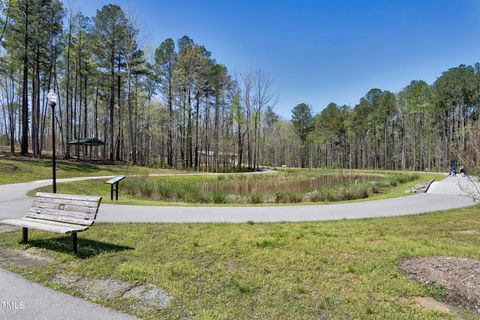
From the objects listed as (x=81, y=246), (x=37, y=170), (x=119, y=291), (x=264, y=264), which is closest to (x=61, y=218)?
(x=81, y=246)

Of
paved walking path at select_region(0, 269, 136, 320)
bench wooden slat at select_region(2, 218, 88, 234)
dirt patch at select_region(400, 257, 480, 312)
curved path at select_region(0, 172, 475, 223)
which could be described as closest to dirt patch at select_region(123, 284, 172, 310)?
paved walking path at select_region(0, 269, 136, 320)

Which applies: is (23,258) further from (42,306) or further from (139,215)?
(139,215)

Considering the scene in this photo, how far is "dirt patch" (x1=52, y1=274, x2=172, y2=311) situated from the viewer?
314 centimetres

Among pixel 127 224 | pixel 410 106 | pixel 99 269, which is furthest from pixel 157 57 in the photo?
pixel 410 106

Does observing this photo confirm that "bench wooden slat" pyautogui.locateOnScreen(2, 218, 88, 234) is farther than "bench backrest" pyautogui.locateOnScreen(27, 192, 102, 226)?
No

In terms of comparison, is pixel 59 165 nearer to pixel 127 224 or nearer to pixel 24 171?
pixel 24 171

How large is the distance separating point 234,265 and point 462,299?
9.33 feet

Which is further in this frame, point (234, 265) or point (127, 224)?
point (127, 224)

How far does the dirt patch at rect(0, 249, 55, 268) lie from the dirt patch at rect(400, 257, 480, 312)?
5.50 m

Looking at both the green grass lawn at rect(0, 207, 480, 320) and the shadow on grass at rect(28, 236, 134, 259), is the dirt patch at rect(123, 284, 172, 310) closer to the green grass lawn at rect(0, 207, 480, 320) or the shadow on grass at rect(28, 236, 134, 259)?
the green grass lawn at rect(0, 207, 480, 320)

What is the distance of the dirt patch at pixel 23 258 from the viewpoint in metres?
4.27

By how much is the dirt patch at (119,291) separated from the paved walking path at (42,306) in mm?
184

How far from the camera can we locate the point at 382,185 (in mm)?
19031

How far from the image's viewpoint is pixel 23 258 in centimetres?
451
